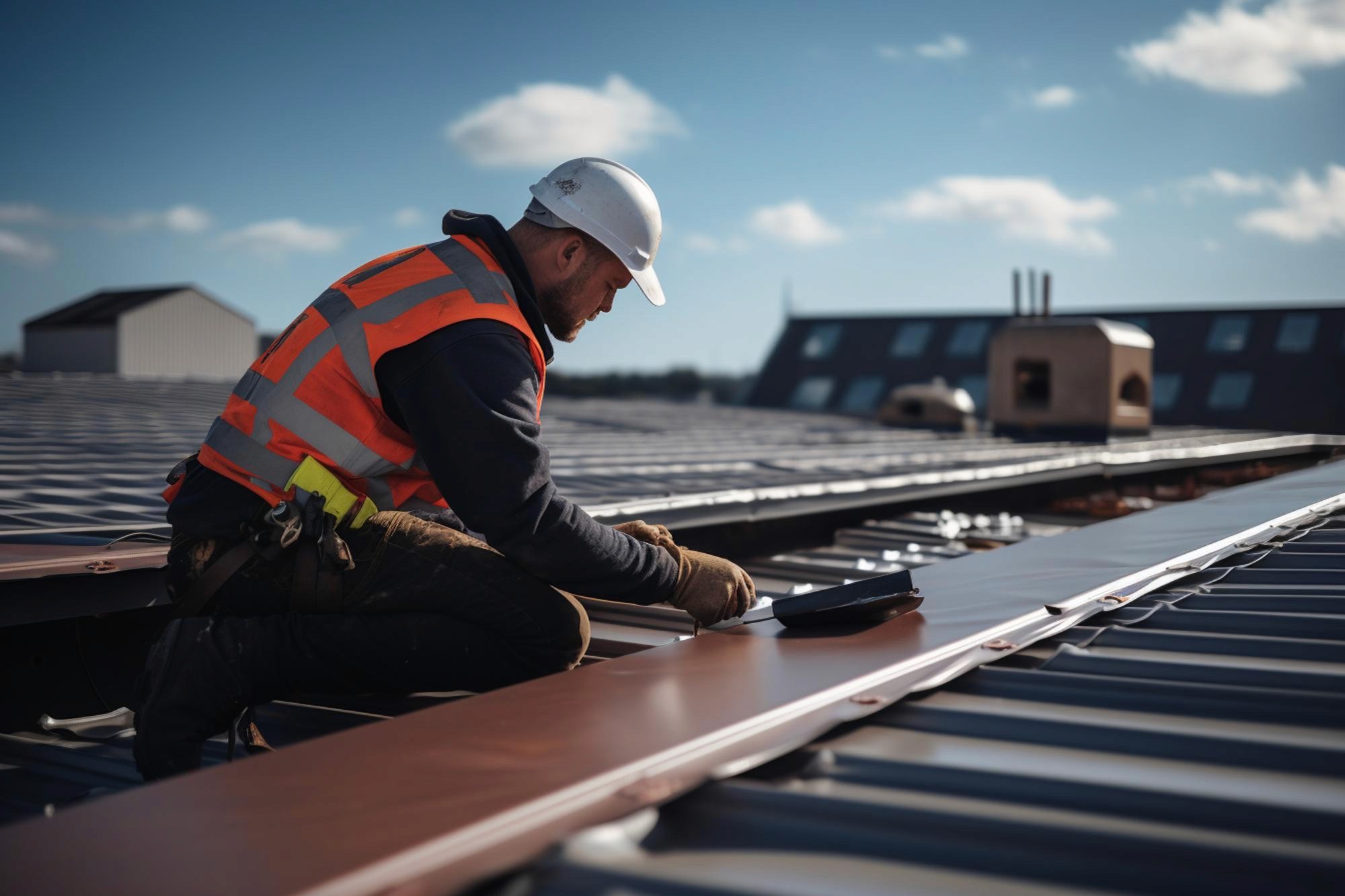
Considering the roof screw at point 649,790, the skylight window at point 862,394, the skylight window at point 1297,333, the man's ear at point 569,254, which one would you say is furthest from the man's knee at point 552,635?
the skylight window at point 1297,333

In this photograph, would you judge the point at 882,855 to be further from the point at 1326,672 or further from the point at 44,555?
the point at 44,555

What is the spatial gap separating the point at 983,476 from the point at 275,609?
5.20m

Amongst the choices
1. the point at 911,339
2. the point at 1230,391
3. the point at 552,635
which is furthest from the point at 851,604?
the point at 911,339

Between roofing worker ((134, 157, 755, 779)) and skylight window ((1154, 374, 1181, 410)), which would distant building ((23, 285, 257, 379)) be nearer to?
Result: skylight window ((1154, 374, 1181, 410))

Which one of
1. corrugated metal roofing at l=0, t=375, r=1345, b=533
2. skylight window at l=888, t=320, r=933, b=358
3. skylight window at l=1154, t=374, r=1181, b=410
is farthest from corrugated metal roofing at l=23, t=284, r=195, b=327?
skylight window at l=1154, t=374, r=1181, b=410

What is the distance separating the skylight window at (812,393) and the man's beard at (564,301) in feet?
82.0

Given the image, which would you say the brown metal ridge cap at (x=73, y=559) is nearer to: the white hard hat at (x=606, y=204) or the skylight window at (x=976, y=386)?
the white hard hat at (x=606, y=204)

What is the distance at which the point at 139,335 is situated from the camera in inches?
899

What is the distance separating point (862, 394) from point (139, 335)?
16.2 meters

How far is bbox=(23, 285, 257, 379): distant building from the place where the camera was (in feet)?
73.8

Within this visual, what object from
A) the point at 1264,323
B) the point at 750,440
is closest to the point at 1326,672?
the point at 750,440

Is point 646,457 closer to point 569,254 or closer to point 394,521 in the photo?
point 569,254

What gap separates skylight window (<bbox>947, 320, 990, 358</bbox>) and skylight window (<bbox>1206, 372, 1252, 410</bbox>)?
5112mm

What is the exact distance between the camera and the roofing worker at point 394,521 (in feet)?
8.17
